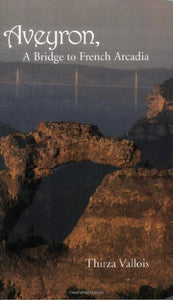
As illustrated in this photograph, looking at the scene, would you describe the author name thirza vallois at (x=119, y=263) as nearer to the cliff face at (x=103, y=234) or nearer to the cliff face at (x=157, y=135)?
the cliff face at (x=103, y=234)

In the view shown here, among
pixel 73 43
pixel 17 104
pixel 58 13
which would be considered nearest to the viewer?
pixel 73 43

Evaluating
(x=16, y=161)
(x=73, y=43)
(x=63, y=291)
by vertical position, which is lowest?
(x=63, y=291)

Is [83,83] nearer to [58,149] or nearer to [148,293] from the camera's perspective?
[58,149]

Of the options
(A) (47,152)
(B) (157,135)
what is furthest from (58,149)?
(B) (157,135)

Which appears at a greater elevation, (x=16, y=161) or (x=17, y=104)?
(x=17, y=104)

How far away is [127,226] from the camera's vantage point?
33.4 ft

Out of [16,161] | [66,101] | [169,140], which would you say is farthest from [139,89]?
[16,161]

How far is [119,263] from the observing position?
33.3 ft

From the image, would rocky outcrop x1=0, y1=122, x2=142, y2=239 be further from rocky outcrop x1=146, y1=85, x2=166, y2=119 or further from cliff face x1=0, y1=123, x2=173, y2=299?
rocky outcrop x1=146, y1=85, x2=166, y2=119

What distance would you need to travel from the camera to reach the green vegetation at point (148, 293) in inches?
386

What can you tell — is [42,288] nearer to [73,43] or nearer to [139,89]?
[73,43]

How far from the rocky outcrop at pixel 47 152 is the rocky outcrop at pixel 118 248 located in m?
0.46

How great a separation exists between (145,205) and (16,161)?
7.16 ft

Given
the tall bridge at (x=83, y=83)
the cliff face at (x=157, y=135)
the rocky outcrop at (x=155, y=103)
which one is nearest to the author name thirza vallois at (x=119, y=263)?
the cliff face at (x=157, y=135)
